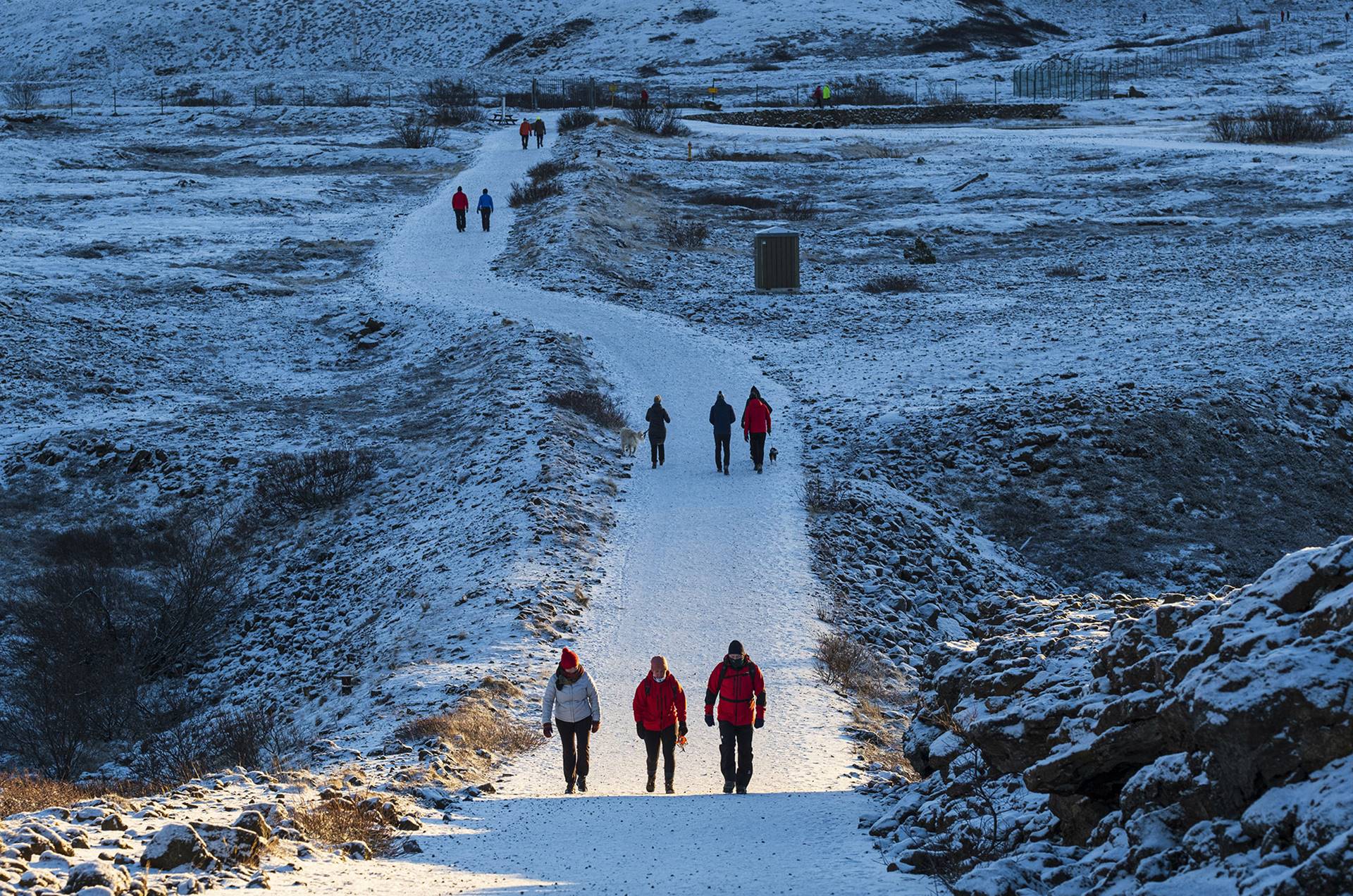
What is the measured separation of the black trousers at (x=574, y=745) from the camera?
38.9 feet

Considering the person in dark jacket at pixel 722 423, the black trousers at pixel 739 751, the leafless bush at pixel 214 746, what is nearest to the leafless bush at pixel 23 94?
the person in dark jacket at pixel 722 423

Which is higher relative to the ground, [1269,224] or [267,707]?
[1269,224]

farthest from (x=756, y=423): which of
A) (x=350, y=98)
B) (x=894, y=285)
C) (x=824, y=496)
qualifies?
(x=350, y=98)

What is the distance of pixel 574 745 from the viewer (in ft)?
39.4

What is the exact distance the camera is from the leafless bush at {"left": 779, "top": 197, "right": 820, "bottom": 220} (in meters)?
47.1

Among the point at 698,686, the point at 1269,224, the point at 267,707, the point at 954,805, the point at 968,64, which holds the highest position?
the point at 968,64

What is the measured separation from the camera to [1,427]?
27047 mm

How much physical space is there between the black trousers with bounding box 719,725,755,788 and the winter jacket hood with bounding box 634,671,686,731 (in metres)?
0.43

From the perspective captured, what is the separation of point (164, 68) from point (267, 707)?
3664 inches

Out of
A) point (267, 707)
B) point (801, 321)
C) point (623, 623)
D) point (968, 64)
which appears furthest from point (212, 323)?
point (968, 64)

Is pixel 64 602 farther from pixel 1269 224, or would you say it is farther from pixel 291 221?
pixel 1269 224

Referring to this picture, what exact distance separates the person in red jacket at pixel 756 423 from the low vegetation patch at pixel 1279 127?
4431cm

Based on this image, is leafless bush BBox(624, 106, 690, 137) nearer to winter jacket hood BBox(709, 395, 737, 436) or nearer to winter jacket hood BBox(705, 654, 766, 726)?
winter jacket hood BBox(709, 395, 737, 436)

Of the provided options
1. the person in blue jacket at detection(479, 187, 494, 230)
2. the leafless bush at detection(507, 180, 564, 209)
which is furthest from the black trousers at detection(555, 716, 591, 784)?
the leafless bush at detection(507, 180, 564, 209)
